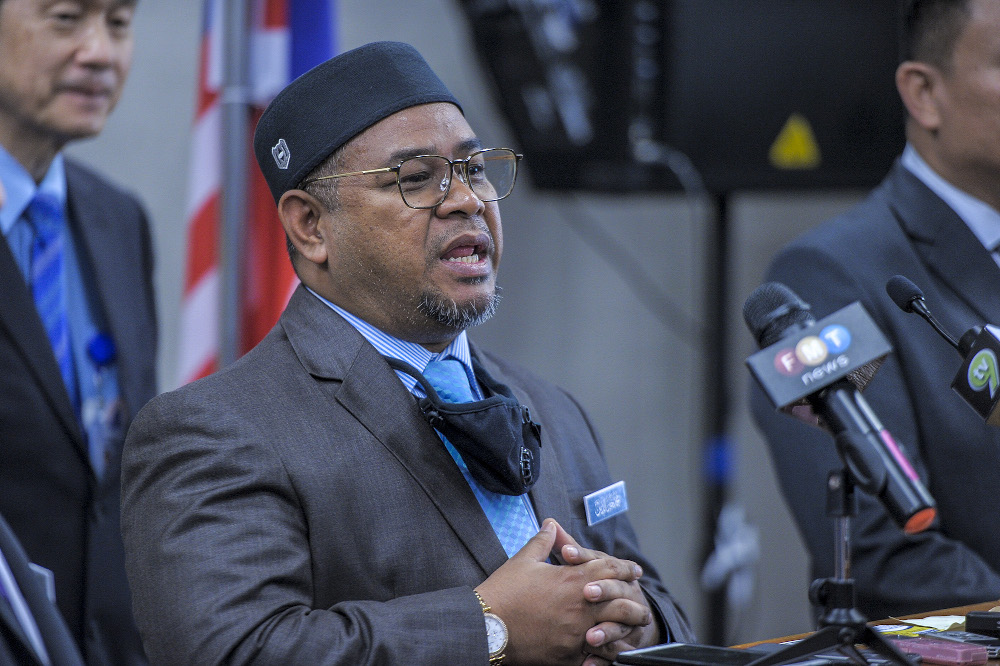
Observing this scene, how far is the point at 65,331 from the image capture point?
234 cm

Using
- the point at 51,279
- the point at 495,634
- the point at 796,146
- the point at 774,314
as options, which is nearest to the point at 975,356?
the point at 774,314

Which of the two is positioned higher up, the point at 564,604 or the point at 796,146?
the point at 796,146

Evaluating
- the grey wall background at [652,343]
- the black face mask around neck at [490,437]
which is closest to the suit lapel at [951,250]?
the black face mask around neck at [490,437]

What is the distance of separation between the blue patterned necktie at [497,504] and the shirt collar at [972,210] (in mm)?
1150

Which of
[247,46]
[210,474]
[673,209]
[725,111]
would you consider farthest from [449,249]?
[673,209]

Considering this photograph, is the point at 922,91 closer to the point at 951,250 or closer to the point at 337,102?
the point at 951,250

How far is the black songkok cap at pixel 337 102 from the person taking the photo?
1802 mm

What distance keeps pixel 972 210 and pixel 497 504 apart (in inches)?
48.5

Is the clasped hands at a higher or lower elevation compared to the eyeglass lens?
lower

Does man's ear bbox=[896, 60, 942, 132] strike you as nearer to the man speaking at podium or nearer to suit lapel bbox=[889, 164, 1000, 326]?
suit lapel bbox=[889, 164, 1000, 326]

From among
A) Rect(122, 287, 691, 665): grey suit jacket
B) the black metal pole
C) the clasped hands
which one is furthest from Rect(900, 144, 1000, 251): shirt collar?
the black metal pole

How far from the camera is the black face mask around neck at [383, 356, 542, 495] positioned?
63.7 inches

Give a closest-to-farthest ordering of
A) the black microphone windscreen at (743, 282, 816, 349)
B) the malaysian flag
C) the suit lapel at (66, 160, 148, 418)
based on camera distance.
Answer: the black microphone windscreen at (743, 282, 816, 349) → the suit lapel at (66, 160, 148, 418) → the malaysian flag

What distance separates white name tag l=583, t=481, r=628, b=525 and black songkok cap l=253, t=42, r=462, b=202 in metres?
0.68
